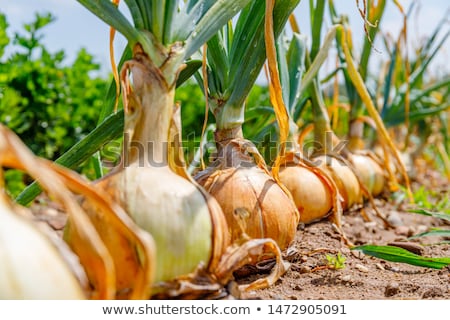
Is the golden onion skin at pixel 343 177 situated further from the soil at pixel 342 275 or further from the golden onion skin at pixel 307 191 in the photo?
the golden onion skin at pixel 307 191

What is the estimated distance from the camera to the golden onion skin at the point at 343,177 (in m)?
2.08

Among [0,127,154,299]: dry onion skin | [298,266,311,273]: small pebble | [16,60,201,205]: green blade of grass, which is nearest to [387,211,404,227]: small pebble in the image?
[298,266,311,273]: small pebble

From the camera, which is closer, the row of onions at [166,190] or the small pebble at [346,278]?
the row of onions at [166,190]

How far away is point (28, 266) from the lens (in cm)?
69

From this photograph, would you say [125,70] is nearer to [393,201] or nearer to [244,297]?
[244,297]

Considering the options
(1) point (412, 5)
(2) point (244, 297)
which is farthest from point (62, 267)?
(1) point (412, 5)

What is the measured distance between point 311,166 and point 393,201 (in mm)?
1231

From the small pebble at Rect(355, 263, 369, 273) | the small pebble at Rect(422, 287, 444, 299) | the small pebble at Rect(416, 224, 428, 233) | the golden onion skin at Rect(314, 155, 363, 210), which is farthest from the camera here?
the small pebble at Rect(416, 224, 428, 233)

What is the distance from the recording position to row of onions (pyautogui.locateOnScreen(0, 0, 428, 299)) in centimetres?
76

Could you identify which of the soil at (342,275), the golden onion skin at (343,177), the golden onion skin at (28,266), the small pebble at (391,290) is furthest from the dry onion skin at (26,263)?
the golden onion skin at (343,177)

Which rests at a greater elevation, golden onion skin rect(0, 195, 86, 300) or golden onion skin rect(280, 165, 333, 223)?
golden onion skin rect(0, 195, 86, 300)

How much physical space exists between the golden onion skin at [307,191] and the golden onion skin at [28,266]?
105 centimetres

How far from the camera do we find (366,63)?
99.1 inches

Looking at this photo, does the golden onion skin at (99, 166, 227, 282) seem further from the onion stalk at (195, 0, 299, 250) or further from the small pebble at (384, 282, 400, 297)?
the small pebble at (384, 282, 400, 297)
